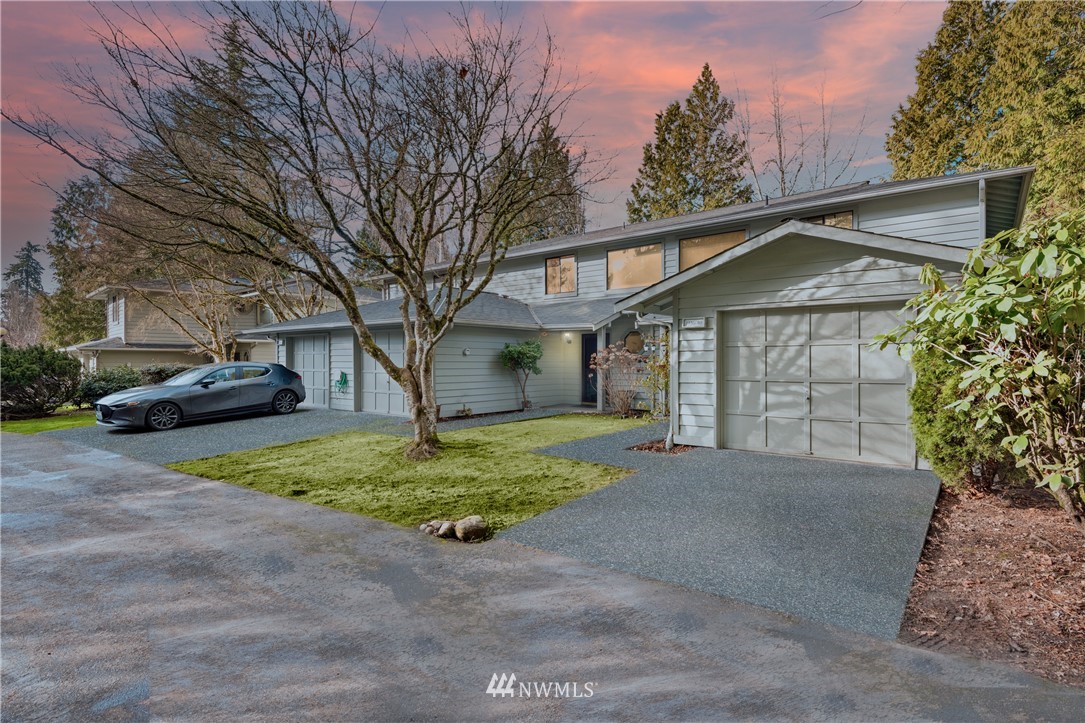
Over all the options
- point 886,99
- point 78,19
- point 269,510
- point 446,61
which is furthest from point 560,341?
point 886,99

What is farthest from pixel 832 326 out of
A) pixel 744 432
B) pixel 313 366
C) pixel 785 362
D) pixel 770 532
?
pixel 313 366

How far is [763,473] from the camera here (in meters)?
6.31

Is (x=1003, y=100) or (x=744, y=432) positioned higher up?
(x=1003, y=100)

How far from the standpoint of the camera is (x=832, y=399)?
22.5 ft

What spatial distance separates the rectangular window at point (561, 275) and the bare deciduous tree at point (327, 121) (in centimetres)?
681

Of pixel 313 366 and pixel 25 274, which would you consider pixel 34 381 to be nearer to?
pixel 313 366

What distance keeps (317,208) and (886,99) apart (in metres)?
22.5

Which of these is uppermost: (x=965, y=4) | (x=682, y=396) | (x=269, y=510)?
(x=965, y=4)

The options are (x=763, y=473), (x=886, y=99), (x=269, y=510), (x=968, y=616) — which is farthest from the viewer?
(x=886, y=99)

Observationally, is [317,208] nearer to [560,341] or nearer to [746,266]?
[560,341]

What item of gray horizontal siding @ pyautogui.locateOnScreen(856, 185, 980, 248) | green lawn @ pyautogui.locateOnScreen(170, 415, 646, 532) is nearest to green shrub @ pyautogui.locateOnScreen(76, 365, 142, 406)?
green lawn @ pyautogui.locateOnScreen(170, 415, 646, 532)

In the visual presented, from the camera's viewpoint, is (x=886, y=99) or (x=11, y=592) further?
(x=886, y=99)

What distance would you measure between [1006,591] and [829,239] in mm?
4564

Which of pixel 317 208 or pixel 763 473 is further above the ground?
pixel 317 208
